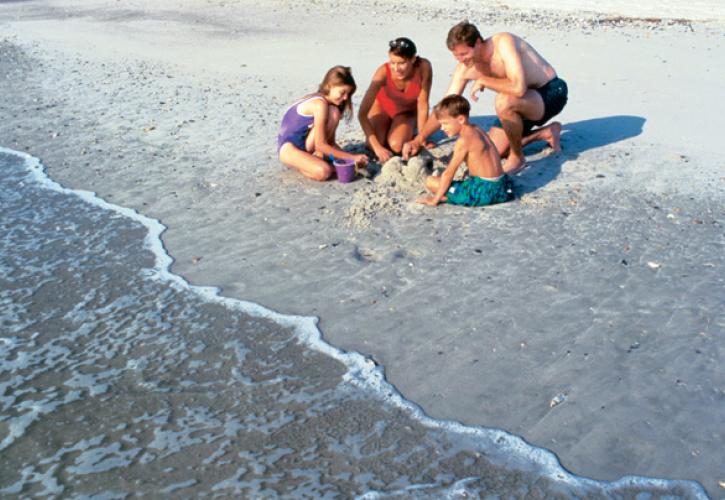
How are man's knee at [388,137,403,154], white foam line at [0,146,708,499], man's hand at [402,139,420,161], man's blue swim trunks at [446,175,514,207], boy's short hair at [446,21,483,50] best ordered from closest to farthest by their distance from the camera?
1. white foam line at [0,146,708,499]
2. man's blue swim trunks at [446,175,514,207]
3. boy's short hair at [446,21,483,50]
4. man's hand at [402,139,420,161]
5. man's knee at [388,137,403,154]

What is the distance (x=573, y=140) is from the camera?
23.1 ft

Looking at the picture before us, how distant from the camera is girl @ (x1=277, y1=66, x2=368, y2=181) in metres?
6.27

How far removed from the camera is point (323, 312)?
459 centimetres

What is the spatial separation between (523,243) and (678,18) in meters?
7.99

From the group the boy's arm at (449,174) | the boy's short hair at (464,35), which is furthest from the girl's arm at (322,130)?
the boy's short hair at (464,35)

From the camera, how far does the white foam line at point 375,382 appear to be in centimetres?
324

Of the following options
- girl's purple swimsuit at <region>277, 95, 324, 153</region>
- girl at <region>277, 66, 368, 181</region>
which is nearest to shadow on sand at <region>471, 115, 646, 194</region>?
girl at <region>277, 66, 368, 181</region>

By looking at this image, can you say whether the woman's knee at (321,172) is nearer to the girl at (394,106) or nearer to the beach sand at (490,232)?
the beach sand at (490,232)

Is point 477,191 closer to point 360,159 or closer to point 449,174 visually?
point 449,174

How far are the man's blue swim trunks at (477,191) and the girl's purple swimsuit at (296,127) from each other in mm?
1385

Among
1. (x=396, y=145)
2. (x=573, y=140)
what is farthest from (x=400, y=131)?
(x=573, y=140)

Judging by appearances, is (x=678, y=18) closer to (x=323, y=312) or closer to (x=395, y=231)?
(x=395, y=231)

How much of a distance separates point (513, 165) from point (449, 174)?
92cm

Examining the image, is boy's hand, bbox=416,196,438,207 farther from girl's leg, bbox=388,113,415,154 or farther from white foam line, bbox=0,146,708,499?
white foam line, bbox=0,146,708,499
